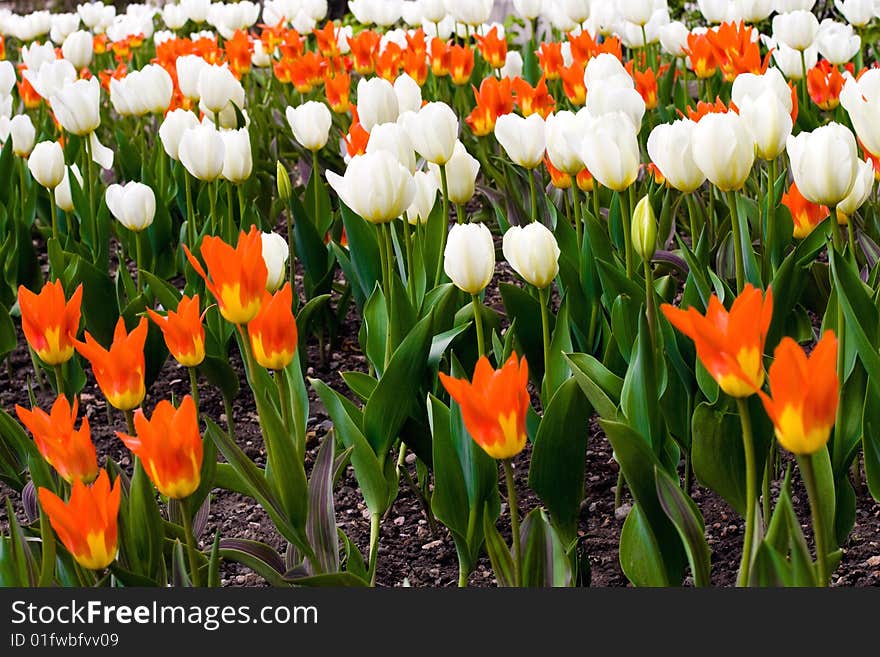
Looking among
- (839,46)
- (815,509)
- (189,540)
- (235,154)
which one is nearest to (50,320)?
(189,540)

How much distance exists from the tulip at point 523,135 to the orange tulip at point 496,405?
1.06 m

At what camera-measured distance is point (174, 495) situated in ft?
4.15

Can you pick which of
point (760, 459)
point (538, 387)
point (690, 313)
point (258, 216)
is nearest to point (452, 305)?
point (538, 387)

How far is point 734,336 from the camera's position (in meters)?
1.04

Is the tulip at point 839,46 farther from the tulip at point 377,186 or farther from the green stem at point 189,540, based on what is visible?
the green stem at point 189,540

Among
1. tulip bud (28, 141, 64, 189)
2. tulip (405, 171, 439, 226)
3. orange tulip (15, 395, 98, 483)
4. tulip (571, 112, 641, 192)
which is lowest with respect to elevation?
orange tulip (15, 395, 98, 483)

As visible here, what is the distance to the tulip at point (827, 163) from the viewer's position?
158cm

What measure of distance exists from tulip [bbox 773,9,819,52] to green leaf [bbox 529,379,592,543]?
177 cm

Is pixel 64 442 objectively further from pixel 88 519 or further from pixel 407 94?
pixel 407 94

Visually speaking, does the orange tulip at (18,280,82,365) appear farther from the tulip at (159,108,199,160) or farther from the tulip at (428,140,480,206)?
the tulip at (159,108,199,160)

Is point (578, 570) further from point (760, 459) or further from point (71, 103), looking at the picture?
point (71, 103)

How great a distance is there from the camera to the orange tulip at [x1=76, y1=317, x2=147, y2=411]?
145 centimetres

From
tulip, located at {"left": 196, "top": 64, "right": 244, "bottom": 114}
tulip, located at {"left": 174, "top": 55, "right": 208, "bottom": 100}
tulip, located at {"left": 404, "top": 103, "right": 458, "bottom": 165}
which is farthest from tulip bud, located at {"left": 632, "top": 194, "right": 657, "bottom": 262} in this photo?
tulip, located at {"left": 174, "top": 55, "right": 208, "bottom": 100}

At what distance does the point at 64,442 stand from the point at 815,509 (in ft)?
2.74
